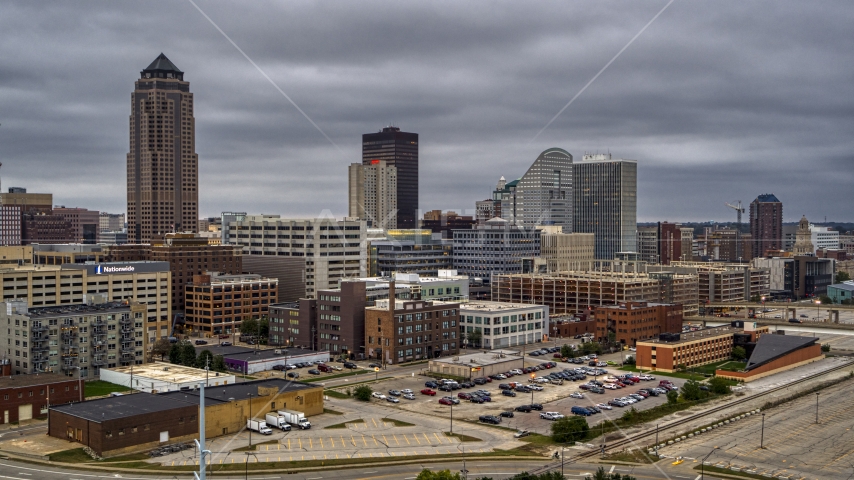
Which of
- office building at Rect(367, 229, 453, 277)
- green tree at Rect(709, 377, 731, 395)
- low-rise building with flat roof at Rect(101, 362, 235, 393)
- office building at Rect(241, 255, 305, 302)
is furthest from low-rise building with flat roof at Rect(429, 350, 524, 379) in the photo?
office building at Rect(367, 229, 453, 277)

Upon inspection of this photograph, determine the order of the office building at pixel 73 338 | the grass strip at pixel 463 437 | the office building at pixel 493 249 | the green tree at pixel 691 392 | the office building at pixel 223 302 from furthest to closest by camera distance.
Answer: the office building at pixel 493 249, the office building at pixel 223 302, the office building at pixel 73 338, the green tree at pixel 691 392, the grass strip at pixel 463 437

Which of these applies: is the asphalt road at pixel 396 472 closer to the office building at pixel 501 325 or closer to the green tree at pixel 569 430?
the green tree at pixel 569 430

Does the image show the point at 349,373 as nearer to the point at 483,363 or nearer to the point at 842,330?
the point at 483,363

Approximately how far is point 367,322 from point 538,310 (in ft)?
85.0

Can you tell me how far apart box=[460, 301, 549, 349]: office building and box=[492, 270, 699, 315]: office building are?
17.7 meters

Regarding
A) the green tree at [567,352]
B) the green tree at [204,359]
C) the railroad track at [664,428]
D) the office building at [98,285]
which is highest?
the office building at [98,285]

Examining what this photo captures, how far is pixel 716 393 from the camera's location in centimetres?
7306

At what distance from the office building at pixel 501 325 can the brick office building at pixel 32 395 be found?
47.5 metres

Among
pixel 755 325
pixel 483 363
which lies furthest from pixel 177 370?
pixel 755 325

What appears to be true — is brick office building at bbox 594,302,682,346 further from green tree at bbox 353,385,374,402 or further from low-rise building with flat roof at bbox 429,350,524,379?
green tree at bbox 353,385,374,402

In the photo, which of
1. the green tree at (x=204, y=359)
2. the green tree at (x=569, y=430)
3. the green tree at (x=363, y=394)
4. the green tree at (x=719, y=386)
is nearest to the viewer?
the green tree at (x=569, y=430)

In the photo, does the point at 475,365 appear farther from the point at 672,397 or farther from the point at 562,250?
the point at 562,250

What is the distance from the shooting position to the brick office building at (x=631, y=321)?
331ft

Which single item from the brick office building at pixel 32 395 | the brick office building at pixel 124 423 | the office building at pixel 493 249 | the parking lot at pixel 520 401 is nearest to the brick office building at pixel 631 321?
the parking lot at pixel 520 401
